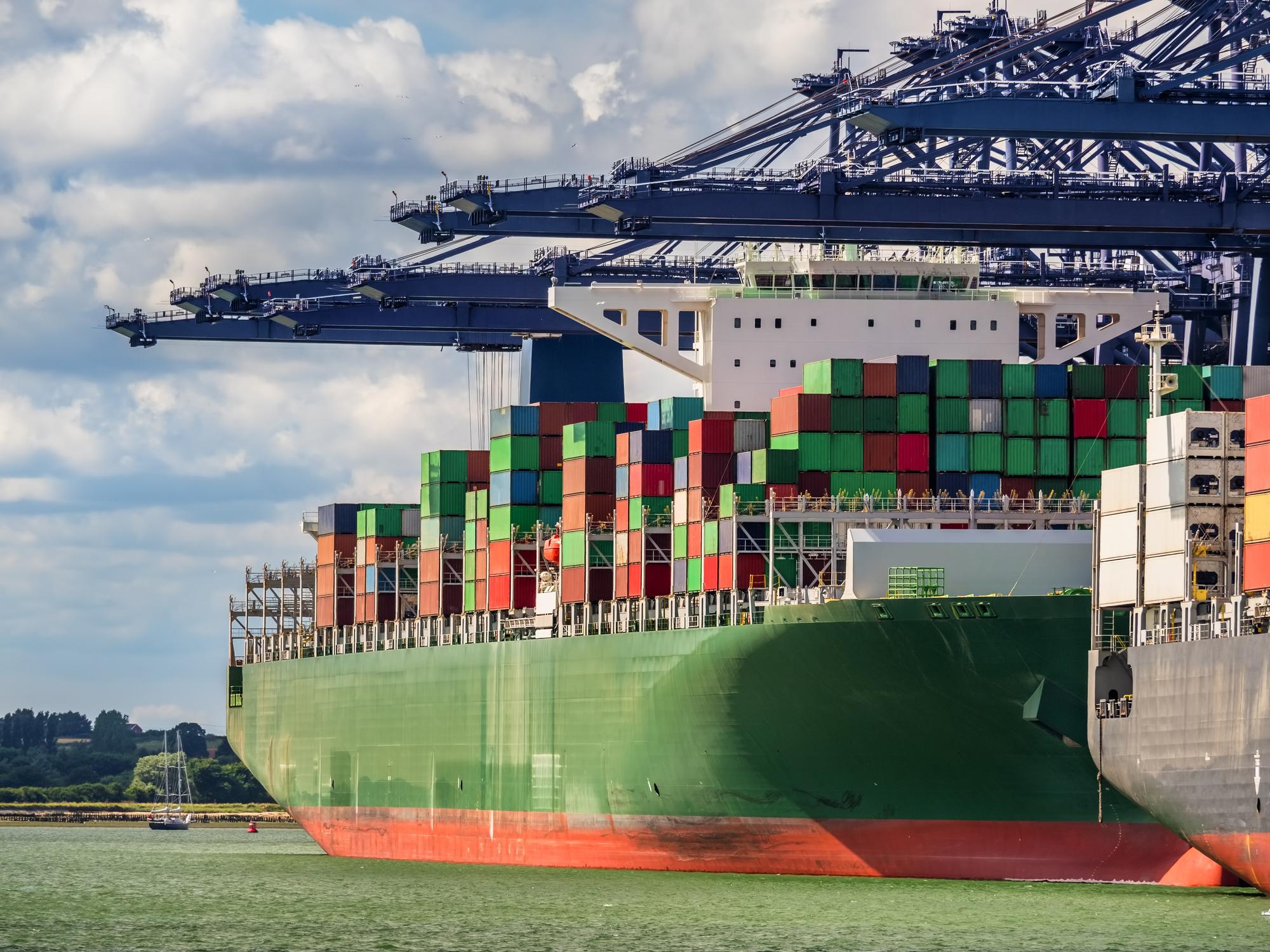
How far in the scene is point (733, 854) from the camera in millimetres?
48250

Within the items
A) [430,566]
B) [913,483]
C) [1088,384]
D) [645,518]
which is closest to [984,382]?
[1088,384]

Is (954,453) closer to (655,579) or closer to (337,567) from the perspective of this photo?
(655,579)

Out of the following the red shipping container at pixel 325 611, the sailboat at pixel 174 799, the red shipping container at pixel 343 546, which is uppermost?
the red shipping container at pixel 343 546

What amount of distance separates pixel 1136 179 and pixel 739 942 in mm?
24230

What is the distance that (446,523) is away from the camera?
203 feet

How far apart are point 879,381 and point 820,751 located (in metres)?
7.89

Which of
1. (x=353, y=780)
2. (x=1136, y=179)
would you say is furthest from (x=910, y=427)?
(x=353, y=780)

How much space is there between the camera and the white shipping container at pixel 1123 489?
1650 inches

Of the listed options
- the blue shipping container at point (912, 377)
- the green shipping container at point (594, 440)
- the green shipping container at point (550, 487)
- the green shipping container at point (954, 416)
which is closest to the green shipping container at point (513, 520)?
the green shipping container at point (550, 487)

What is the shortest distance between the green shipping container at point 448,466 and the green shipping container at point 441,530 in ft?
3.36

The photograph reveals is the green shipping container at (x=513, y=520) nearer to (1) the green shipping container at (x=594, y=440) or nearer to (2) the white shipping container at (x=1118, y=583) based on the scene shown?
(1) the green shipping container at (x=594, y=440)

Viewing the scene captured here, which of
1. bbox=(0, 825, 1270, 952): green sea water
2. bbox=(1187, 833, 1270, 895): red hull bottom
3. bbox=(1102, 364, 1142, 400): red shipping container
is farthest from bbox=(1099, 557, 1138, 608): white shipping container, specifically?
bbox=(1102, 364, 1142, 400): red shipping container

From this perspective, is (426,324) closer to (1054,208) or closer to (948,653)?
(1054,208)

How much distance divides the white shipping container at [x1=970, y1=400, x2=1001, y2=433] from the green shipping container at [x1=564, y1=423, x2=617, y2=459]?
8.93 meters
